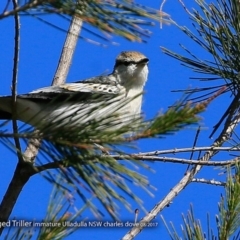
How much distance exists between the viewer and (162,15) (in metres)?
1.91

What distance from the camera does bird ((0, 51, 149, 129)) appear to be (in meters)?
1.95

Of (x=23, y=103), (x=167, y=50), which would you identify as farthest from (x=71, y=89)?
(x=167, y=50)

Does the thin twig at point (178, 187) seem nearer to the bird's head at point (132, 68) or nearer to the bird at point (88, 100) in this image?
the bird at point (88, 100)

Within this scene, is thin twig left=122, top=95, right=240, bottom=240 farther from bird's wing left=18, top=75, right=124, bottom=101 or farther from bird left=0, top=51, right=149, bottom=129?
bird's wing left=18, top=75, right=124, bottom=101

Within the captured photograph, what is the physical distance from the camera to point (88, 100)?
84.4 inches

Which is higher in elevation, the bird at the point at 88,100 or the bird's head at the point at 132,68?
the bird's head at the point at 132,68

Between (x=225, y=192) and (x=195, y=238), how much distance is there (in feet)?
0.80

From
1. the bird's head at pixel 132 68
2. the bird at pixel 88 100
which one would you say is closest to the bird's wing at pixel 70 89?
the bird at pixel 88 100

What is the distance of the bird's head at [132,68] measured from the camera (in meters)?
4.75

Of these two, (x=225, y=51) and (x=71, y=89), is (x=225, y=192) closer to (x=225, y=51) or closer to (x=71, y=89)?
(x=225, y=51)

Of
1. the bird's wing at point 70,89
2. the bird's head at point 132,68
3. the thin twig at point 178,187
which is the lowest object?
the thin twig at point 178,187

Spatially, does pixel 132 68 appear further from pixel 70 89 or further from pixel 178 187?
pixel 178 187

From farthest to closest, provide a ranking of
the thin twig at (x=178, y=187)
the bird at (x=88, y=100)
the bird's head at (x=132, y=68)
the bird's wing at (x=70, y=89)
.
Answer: the bird's head at (x=132, y=68) < the bird's wing at (x=70, y=89) < the thin twig at (x=178, y=187) < the bird at (x=88, y=100)

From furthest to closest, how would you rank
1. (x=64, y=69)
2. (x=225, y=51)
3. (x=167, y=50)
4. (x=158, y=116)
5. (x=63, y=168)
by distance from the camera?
1. (x=64, y=69)
2. (x=167, y=50)
3. (x=225, y=51)
4. (x=63, y=168)
5. (x=158, y=116)
